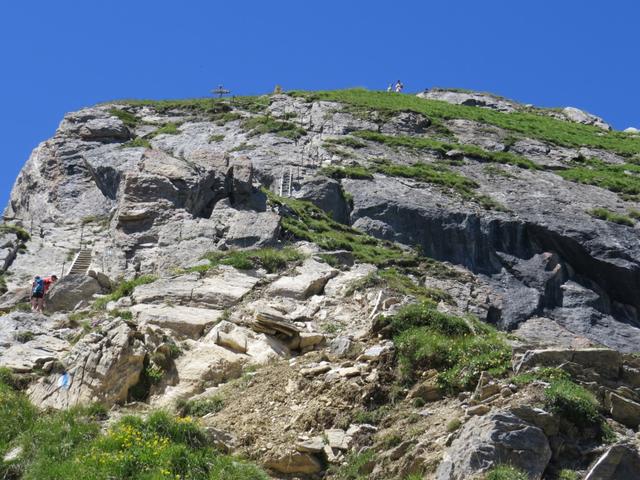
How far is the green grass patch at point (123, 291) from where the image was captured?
75.3ft

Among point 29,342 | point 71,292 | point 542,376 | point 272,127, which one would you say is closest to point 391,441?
point 542,376

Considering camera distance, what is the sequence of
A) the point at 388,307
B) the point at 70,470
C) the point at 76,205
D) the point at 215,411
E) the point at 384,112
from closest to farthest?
1. the point at 70,470
2. the point at 215,411
3. the point at 388,307
4. the point at 76,205
5. the point at 384,112

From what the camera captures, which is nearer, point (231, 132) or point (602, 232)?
point (602, 232)

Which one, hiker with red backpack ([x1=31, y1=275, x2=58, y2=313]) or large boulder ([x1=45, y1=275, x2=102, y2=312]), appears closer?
hiker with red backpack ([x1=31, y1=275, x2=58, y2=313])

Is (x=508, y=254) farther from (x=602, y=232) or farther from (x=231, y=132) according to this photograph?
(x=231, y=132)

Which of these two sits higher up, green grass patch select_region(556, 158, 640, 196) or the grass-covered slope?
green grass patch select_region(556, 158, 640, 196)

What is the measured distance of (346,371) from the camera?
16.8 metres

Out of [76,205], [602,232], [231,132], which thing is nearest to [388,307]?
[602,232]

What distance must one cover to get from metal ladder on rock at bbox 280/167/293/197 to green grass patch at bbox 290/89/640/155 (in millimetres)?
12783

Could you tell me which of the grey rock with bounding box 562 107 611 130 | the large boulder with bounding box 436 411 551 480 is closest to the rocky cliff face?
the large boulder with bounding box 436 411 551 480

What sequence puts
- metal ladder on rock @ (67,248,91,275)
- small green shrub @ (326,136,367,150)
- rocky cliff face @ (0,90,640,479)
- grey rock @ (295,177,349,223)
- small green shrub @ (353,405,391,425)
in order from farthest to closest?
1. small green shrub @ (326,136,367,150)
2. grey rock @ (295,177,349,223)
3. metal ladder on rock @ (67,248,91,275)
4. rocky cliff face @ (0,90,640,479)
5. small green shrub @ (353,405,391,425)

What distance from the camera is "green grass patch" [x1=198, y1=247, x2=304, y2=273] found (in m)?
24.3

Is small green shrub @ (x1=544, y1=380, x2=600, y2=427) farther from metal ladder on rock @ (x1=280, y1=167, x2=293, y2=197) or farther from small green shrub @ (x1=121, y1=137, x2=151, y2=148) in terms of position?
small green shrub @ (x1=121, y1=137, x2=151, y2=148)

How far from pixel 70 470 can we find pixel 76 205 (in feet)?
66.0
